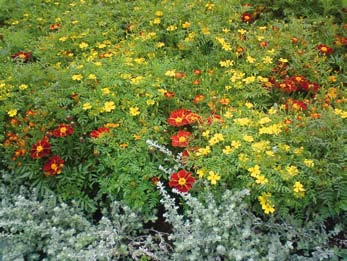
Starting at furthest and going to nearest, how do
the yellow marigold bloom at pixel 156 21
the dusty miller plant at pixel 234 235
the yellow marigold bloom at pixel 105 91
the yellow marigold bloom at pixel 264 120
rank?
the yellow marigold bloom at pixel 156 21, the yellow marigold bloom at pixel 105 91, the yellow marigold bloom at pixel 264 120, the dusty miller plant at pixel 234 235

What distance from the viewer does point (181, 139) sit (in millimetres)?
2572

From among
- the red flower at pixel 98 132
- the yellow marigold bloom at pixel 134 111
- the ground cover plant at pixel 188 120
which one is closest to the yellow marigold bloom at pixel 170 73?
the ground cover plant at pixel 188 120

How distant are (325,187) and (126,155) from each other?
1.05 m

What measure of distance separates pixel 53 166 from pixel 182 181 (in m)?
0.73

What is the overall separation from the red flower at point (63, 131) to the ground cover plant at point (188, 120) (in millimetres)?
11

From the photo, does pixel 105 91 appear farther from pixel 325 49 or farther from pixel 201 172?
pixel 325 49

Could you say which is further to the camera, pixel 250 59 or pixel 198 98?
pixel 250 59

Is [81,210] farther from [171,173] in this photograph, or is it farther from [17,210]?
[171,173]

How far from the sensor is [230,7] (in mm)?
3674

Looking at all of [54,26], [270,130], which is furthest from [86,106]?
[54,26]

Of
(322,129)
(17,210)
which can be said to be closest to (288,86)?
(322,129)

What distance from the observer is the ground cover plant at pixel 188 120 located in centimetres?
232

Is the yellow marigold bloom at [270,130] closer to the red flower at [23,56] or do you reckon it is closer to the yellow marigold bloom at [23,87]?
the yellow marigold bloom at [23,87]

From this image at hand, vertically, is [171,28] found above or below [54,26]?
above
